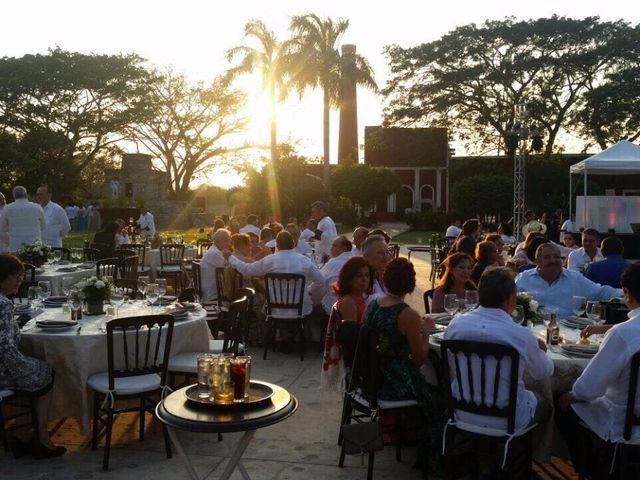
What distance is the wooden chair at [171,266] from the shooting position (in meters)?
11.6

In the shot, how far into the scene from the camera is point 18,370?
14.0ft

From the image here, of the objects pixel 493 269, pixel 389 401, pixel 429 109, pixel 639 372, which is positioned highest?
pixel 429 109

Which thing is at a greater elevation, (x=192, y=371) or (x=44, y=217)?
(x=44, y=217)

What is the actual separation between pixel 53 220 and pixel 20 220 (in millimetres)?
1188

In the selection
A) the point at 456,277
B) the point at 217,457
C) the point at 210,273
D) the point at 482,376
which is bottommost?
the point at 217,457

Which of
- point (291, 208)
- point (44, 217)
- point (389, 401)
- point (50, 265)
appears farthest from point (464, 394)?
point (291, 208)

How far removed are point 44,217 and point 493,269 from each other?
307 inches

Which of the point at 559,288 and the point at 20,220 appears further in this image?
the point at 20,220

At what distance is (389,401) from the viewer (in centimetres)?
407

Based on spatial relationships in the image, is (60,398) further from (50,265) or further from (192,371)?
(50,265)

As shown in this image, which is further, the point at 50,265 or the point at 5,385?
the point at 50,265

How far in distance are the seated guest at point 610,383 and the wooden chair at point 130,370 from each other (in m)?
A: 2.55

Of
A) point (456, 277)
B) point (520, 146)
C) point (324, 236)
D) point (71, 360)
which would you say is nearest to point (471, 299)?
point (456, 277)

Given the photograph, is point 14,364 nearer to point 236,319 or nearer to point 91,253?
point 236,319
